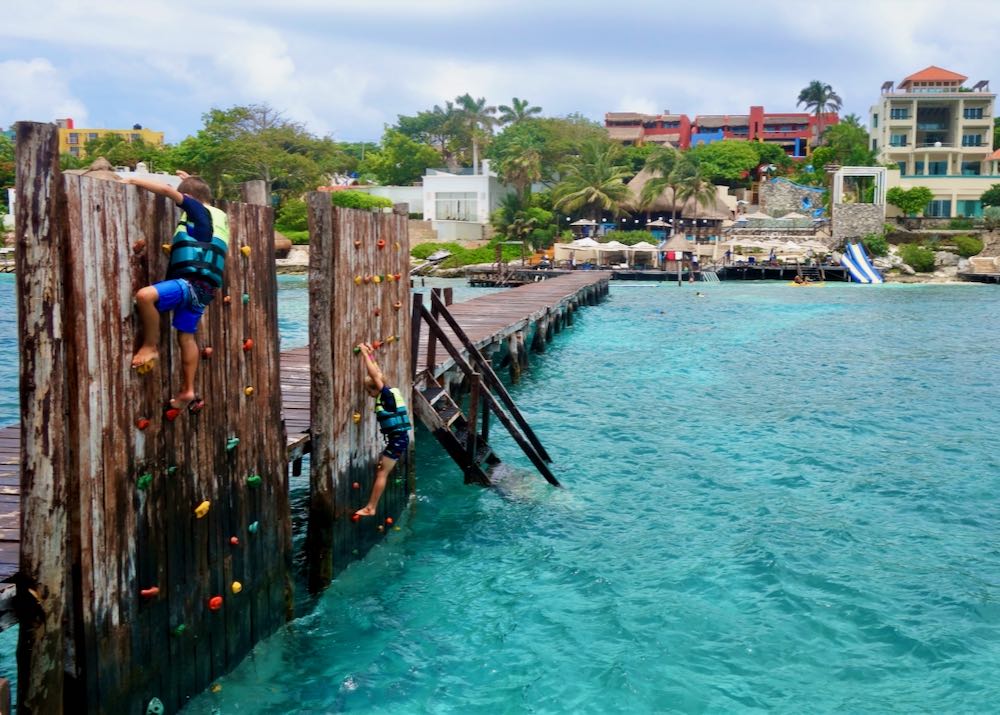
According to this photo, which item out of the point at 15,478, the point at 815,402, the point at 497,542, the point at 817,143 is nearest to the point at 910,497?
the point at 497,542

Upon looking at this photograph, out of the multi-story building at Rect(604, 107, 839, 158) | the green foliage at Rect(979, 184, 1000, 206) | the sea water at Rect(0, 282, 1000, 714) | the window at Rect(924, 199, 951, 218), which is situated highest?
the multi-story building at Rect(604, 107, 839, 158)

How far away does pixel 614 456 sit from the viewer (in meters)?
15.9

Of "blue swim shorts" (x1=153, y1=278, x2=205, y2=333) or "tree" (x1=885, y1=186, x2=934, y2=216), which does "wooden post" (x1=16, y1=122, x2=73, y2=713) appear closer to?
"blue swim shorts" (x1=153, y1=278, x2=205, y2=333)

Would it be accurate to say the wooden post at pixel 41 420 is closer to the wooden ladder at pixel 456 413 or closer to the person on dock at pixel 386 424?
the person on dock at pixel 386 424

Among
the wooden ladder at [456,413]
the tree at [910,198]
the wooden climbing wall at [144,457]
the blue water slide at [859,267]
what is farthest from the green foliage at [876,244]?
the wooden climbing wall at [144,457]

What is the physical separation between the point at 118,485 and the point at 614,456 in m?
11.2

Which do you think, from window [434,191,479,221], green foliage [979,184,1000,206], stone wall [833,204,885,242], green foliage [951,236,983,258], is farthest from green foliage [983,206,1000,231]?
window [434,191,479,221]

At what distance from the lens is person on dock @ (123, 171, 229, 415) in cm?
572

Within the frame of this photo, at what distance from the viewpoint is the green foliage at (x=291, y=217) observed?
71.8 m

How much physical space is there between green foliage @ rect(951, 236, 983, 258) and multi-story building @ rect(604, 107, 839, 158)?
49633mm

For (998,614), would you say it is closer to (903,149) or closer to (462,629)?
(462,629)

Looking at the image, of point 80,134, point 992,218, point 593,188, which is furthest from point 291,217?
point 80,134

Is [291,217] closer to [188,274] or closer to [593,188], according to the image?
[593,188]

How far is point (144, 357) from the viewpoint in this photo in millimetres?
5621
